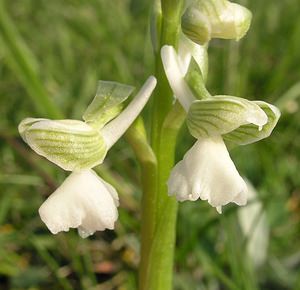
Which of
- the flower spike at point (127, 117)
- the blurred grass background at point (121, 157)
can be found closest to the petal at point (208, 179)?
the flower spike at point (127, 117)

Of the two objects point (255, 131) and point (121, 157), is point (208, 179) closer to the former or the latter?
point (255, 131)

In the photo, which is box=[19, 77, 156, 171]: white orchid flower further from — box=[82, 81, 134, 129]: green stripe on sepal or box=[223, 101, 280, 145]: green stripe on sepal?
box=[223, 101, 280, 145]: green stripe on sepal

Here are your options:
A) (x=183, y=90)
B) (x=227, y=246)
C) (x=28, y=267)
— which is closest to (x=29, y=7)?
(x=28, y=267)

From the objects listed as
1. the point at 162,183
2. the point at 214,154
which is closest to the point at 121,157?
the point at 162,183

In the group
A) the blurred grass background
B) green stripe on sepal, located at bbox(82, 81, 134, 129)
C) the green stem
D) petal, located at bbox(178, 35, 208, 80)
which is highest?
petal, located at bbox(178, 35, 208, 80)

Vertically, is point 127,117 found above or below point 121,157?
above

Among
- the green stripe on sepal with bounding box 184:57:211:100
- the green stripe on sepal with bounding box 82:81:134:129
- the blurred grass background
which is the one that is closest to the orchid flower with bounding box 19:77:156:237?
the green stripe on sepal with bounding box 82:81:134:129
